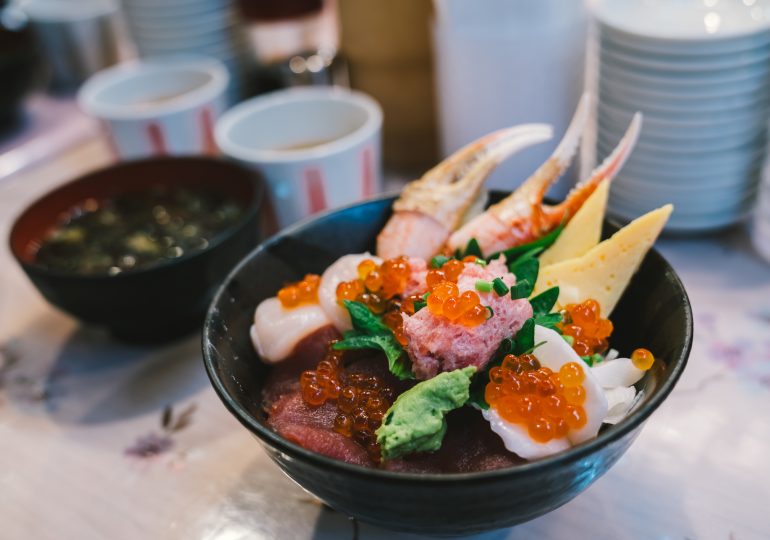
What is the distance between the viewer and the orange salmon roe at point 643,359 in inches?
25.9

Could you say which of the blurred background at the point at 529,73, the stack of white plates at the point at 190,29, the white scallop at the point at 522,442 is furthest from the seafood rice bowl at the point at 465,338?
the stack of white plates at the point at 190,29

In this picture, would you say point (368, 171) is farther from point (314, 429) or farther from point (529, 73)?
point (314, 429)

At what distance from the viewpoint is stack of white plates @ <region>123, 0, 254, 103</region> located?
4.91 ft

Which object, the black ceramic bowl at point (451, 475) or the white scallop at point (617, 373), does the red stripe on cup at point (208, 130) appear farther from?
the white scallop at point (617, 373)

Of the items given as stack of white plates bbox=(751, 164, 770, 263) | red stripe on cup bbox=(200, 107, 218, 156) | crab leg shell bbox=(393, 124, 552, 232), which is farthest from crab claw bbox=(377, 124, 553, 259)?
red stripe on cup bbox=(200, 107, 218, 156)

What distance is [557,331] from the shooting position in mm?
682

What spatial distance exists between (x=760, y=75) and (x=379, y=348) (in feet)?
2.19

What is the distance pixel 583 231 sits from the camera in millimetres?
798

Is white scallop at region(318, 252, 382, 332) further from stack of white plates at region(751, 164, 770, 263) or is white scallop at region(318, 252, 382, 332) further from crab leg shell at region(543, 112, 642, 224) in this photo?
stack of white plates at region(751, 164, 770, 263)

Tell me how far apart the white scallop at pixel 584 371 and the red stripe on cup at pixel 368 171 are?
1.88 feet

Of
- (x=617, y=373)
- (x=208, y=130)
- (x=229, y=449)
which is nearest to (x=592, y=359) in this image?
(x=617, y=373)

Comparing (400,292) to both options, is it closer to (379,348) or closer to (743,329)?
(379,348)

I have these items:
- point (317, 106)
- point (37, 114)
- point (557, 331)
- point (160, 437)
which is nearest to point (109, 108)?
point (317, 106)

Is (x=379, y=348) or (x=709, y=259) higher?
(x=379, y=348)
